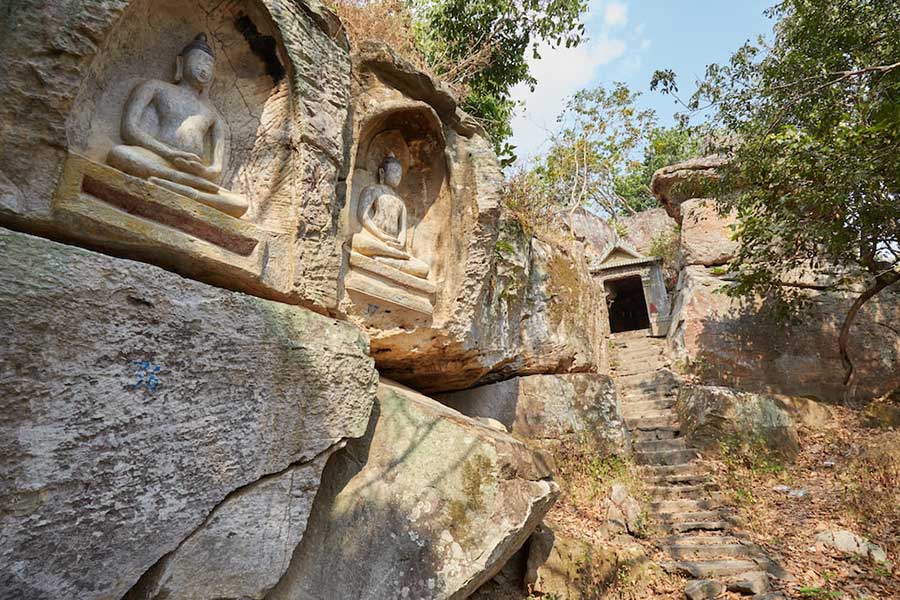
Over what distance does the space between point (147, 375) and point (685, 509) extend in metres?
5.30

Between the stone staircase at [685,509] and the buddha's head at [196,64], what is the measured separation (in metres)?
5.15

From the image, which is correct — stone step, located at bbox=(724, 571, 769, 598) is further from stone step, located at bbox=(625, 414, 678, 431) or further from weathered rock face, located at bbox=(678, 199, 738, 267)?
weathered rock face, located at bbox=(678, 199, 738, 267)

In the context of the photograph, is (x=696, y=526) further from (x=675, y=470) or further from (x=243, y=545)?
(x=243, y=545)

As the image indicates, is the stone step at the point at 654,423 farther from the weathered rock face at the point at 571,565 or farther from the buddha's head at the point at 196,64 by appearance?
the buddha's head at the point at 196,64

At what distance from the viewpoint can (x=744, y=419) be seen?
7027 millimetres

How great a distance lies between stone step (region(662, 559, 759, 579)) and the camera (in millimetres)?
4605

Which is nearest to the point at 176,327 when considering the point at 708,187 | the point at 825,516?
the point at 825,516

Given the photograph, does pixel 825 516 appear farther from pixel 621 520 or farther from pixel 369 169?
pixel 369 169

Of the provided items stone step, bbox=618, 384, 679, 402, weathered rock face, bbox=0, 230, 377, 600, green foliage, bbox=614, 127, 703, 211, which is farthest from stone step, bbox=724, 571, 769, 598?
green foliage, bbox=614, 127, 703, 211

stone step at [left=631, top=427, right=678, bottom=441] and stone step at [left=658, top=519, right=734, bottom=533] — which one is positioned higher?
stone step at [left=631, top=427, right=678, bottom=441]

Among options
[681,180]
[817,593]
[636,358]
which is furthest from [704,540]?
[681,180]

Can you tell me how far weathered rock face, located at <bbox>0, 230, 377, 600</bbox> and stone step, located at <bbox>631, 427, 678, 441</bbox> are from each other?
214 inches

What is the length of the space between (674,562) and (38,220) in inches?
205

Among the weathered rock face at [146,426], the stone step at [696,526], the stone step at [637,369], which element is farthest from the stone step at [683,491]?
the weathered rock face at [146,426]
